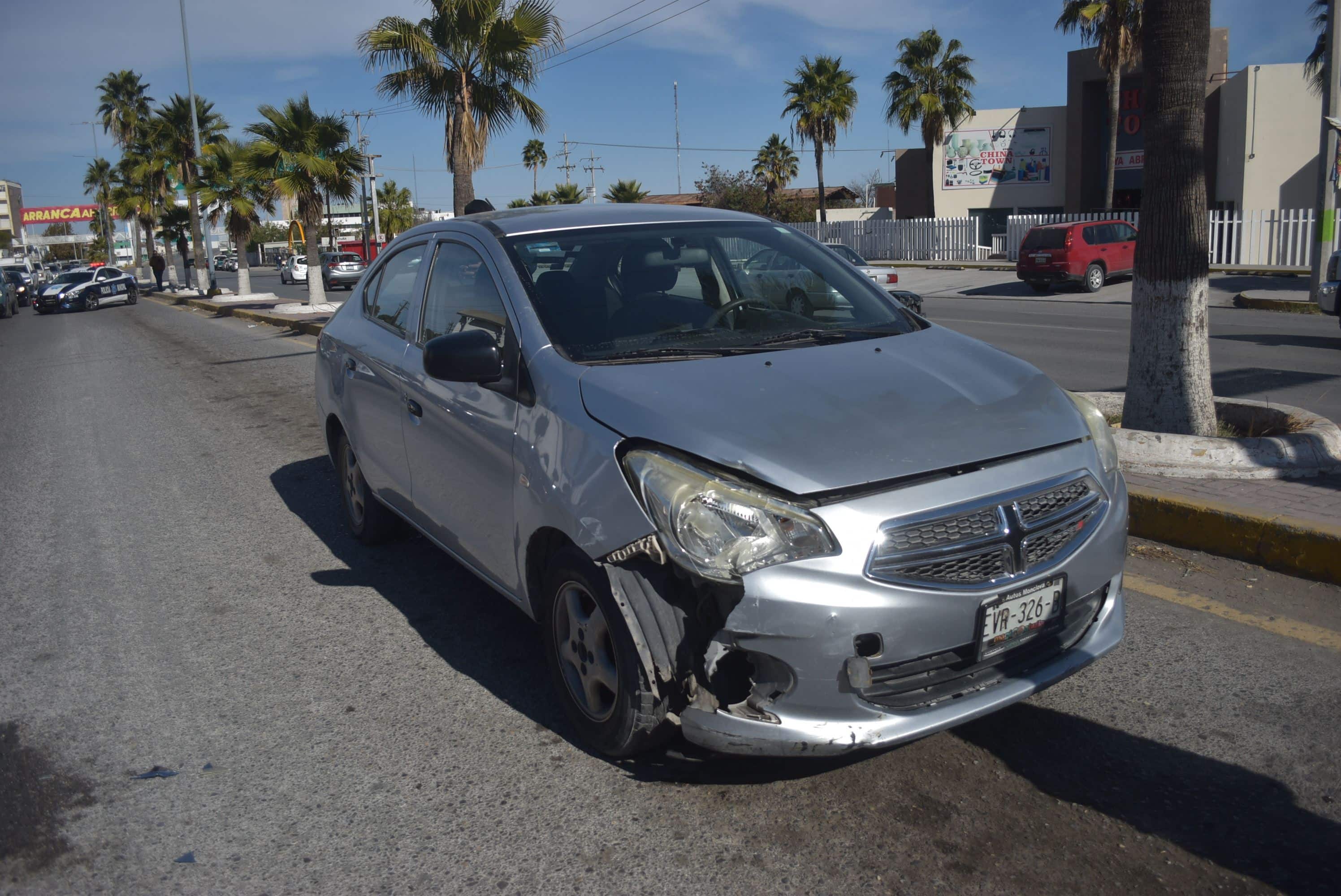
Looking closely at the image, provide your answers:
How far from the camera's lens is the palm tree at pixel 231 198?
3294cm

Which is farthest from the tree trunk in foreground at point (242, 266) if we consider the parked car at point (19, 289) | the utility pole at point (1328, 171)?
the utility pole at point (1328, 171)

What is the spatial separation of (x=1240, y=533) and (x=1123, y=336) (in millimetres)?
10603

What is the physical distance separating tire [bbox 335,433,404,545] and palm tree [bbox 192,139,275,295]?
94.5 feet

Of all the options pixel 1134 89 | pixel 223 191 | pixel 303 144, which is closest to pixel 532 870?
pixel 303 144

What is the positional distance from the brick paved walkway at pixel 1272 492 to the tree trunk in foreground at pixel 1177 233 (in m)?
0.78

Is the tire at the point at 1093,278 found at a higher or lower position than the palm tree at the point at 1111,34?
lower

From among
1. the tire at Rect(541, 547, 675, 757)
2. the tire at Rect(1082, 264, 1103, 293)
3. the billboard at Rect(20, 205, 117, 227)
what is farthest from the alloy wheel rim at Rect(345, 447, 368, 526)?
the billboard at Rect(20, 205, 117, 227)

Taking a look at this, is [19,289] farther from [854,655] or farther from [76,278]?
[854,655]

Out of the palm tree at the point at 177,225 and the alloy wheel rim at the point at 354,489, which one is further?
the palm tree at the point at 177,225

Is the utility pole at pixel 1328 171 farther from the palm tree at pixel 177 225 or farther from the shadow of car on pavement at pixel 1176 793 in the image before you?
the palm tree at pixel 177 225

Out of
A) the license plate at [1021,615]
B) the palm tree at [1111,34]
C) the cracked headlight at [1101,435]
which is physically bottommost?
the license plate at [1021,615]

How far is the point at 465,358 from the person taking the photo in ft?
11.0

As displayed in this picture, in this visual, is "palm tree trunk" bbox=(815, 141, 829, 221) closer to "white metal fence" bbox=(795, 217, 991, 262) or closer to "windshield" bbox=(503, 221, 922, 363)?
"white metal fence" bbox=(795, 217, 991, 262)

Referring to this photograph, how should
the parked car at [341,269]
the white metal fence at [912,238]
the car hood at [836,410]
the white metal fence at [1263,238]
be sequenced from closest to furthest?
the car hood at [836,410]
the white metal fence at [1263,238]
the white metal fence at [912,238]
the parked car at [341,269]
